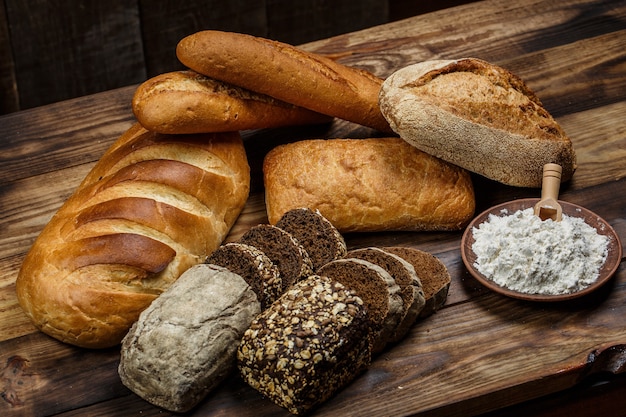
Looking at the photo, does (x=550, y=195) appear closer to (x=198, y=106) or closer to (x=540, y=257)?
(x=540, y=257)

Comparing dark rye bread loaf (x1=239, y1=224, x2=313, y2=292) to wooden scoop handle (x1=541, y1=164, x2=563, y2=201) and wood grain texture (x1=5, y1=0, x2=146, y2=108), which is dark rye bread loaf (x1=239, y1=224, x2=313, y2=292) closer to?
wooden scoop handle (x1=541, y1=164, x2=563, y2=201)

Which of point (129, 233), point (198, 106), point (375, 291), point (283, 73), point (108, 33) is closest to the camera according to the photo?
point (375, 291)

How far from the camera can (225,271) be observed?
8.07 ft

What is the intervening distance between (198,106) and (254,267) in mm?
593

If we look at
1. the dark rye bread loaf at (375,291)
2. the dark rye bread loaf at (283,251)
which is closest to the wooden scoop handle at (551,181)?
the dark rye bread loaf at (375,291)

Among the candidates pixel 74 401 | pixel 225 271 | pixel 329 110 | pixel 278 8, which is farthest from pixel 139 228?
pixel 278 8

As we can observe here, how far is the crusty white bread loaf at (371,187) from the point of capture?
282cm

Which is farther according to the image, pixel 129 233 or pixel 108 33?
pixel 108 33

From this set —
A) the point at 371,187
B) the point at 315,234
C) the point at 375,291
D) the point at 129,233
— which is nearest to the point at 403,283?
the point at 375,291

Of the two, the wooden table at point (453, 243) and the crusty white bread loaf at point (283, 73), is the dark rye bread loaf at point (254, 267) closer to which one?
the wooden table at point (453, 243)

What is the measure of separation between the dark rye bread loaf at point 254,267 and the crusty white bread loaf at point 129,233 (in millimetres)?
176

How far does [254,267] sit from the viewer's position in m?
2.48

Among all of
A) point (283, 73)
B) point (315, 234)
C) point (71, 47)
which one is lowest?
point (315, 234)

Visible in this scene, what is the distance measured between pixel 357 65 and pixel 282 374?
1.67 m
